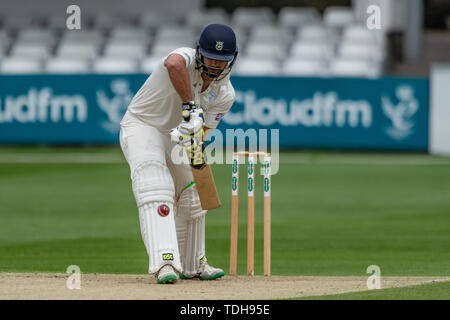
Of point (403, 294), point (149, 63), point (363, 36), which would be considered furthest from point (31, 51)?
point (403, 294)

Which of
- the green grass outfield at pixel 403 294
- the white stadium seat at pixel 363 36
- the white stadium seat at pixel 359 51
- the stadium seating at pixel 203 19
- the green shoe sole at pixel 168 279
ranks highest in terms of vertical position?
the stadium seating at pixel 203 19

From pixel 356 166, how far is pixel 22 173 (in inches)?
284

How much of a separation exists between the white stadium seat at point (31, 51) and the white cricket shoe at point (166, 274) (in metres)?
20.3

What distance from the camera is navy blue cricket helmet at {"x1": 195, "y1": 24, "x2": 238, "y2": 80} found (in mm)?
8078

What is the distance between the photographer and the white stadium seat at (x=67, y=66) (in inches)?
1045

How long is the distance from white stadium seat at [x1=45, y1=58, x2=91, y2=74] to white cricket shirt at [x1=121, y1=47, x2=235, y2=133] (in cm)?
1814

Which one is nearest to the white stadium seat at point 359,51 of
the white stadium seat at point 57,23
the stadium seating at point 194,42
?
the stadium seating at point 194,42

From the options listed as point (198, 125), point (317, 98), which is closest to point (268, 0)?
point (317, 98)

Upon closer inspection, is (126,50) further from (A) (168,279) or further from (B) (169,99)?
(A) (168,279)

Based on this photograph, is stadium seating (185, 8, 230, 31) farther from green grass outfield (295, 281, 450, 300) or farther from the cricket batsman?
green grass outfield (295, 281, 450, 300)

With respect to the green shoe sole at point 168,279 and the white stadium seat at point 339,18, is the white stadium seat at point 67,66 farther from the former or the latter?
the green shoe sole at point 168,279

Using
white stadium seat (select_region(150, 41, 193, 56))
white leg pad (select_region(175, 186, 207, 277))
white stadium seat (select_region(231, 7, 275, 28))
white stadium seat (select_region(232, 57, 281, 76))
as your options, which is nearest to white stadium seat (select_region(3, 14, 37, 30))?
white stadium seat (select_region(150, 41, 193, 56))

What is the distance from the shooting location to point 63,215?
1459 centimetres

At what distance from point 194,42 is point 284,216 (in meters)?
13.4
